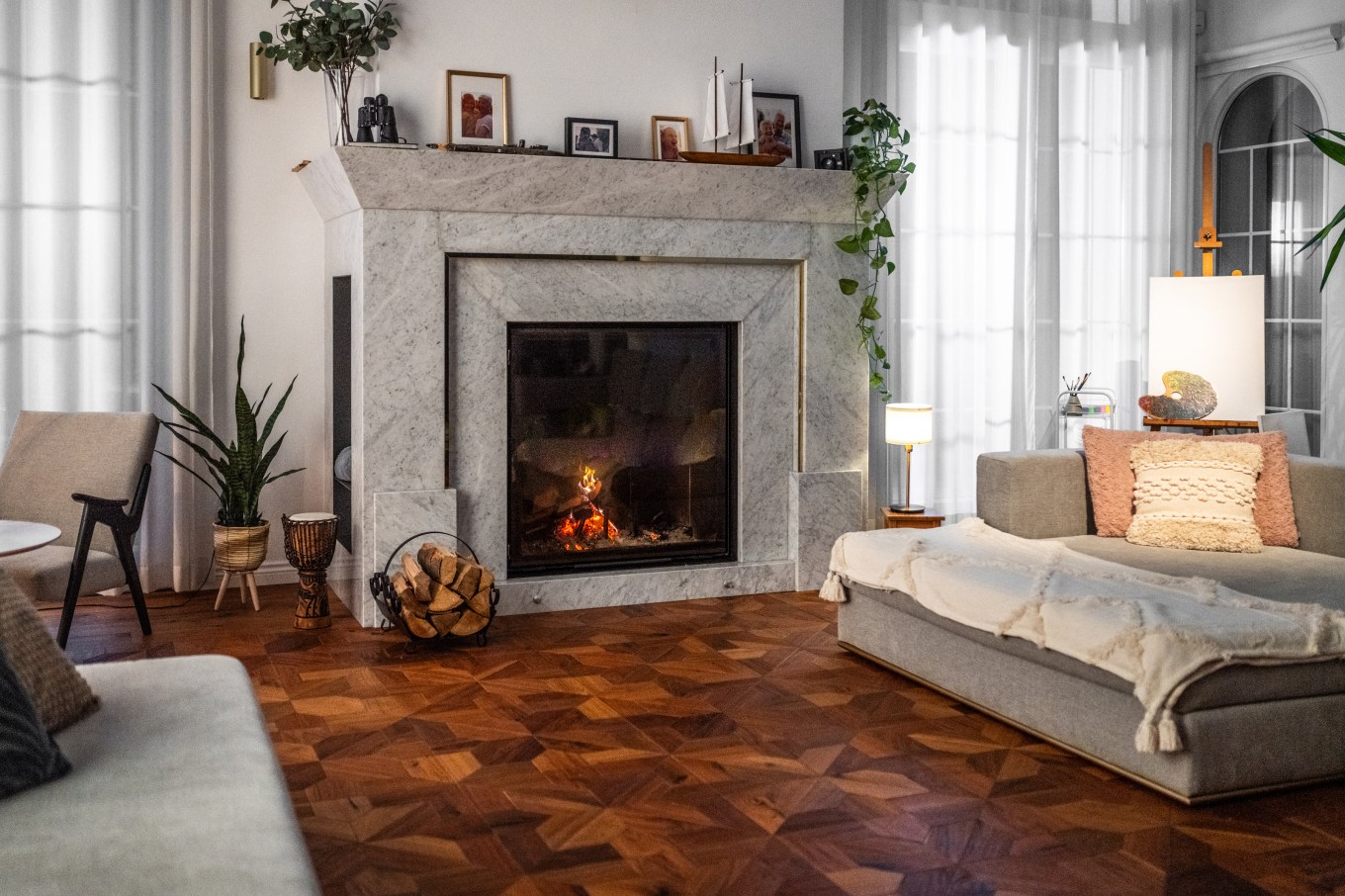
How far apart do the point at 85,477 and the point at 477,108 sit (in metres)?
2.07

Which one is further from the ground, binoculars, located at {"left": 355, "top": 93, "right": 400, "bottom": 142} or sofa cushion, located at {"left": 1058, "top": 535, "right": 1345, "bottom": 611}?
binoculars, located at {"left": 355, "top": 93, "right": 400, "bottom": 142}

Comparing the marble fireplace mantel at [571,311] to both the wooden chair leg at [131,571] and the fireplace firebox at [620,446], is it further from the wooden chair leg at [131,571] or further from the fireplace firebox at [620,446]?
the wooden chair leg at [131,571]

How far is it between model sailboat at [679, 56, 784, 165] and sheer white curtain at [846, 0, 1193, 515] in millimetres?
1161

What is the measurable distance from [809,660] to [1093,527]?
118cm

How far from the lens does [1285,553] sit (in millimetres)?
4090

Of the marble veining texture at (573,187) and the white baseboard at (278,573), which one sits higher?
the marble veining texture at (573,187)

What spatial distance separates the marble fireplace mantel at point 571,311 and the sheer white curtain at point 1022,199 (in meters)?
0.90

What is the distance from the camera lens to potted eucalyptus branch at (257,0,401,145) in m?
4.88

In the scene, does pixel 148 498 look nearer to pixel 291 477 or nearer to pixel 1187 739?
pixel 291 477

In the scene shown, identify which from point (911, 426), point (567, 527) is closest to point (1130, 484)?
point (911, 426)

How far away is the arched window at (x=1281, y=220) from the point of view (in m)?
6.64

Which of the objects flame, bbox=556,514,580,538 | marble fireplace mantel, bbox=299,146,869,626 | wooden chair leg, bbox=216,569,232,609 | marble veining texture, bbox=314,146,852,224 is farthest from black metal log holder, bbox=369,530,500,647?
marble veining texture, bbox=314,146,852,224

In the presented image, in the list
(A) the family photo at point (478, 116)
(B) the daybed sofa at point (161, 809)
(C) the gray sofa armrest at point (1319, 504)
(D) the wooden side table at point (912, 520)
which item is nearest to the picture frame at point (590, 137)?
(A) the family photo at point (478, 116)

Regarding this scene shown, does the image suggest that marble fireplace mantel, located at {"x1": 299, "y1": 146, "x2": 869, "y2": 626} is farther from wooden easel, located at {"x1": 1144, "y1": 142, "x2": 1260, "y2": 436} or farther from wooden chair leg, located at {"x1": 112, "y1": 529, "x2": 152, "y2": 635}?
wooden easel, located at {"x1": 1144, "y1": 142, "x2": 1260, "y2": 436}
